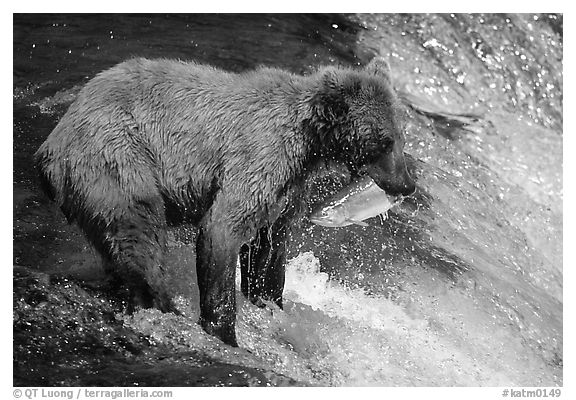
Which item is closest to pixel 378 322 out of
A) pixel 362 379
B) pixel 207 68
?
pixel 362 379

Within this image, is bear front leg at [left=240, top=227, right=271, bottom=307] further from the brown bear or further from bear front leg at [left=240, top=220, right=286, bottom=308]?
the brown bear

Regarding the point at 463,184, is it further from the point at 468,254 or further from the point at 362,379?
the point at 362,379

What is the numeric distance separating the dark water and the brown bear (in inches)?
13.0

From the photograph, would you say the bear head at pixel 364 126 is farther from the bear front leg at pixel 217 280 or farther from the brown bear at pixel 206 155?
the bear front leg at pixel 217 280

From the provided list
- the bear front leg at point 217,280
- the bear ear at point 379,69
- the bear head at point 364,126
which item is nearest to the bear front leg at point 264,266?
the bear front leg at point 217,280

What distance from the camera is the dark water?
5.98 meters

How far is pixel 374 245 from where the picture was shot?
7629 millimetres

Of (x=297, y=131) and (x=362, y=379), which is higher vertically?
(x=297, y=131)

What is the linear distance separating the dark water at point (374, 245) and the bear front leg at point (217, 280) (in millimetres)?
122

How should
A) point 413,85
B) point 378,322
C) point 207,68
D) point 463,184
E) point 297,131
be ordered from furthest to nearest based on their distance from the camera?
point 413,85 < point 463,184 < point 378,322 < point 207,68 < point 297,131

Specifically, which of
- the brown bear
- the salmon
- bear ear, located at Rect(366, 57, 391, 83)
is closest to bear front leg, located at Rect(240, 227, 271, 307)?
the brown bear

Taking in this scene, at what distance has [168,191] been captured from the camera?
614 centimetres

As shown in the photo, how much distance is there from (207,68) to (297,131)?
873 millimetres

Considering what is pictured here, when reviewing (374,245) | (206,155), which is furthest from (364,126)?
(374,245)
